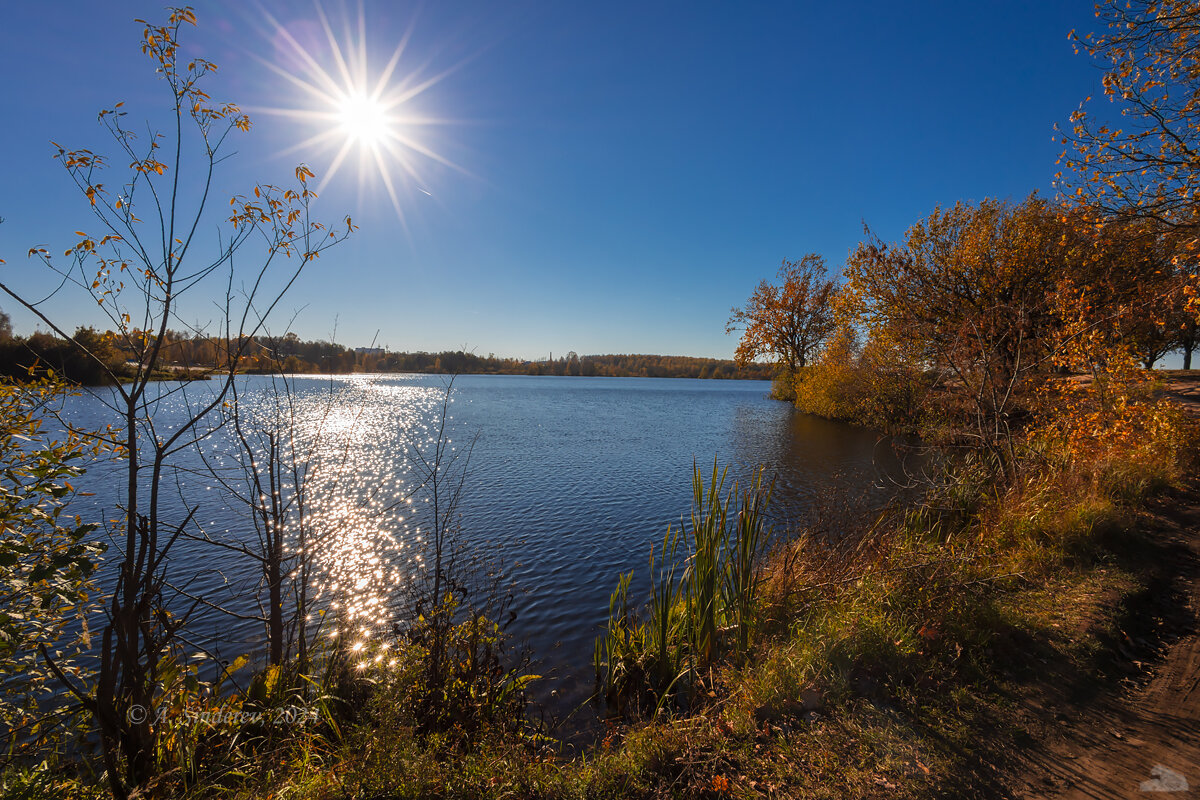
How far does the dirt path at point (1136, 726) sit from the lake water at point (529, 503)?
4.29m

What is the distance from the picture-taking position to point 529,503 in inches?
513

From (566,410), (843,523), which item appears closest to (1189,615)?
(843,523)

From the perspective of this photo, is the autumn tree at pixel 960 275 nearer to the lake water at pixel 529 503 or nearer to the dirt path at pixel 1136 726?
the lake water at pixel 529 503

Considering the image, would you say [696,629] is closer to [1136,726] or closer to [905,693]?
[905,693]

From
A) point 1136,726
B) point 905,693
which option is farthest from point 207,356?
point 1136,726

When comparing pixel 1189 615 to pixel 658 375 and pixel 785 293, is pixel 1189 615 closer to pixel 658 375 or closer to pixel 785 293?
pixel 785 293

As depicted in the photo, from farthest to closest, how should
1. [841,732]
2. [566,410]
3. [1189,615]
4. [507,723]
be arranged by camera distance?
[566,410] → [1189,615] → [507,723] → [841,732]

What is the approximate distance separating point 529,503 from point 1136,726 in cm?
1137

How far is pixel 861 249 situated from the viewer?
15.1 m

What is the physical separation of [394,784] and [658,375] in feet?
418

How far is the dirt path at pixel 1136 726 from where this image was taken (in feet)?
9.59

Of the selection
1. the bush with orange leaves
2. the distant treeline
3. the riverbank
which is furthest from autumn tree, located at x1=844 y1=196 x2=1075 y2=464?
the distant treeline

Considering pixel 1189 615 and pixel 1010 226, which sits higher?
pixel 1010 226

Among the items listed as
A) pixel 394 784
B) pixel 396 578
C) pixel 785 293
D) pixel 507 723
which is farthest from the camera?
pixel 785 293
